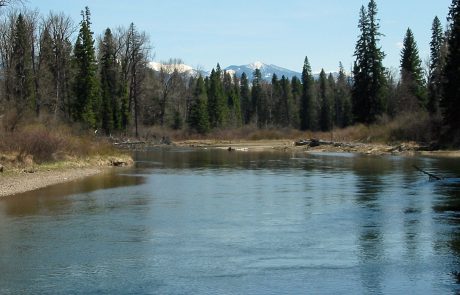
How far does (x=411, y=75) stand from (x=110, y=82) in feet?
162

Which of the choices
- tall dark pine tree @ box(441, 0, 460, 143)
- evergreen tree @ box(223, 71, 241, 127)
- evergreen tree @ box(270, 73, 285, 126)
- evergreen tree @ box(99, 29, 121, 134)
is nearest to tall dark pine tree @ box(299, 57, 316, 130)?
evergreen tree @ box(270, 73, 285, 126)

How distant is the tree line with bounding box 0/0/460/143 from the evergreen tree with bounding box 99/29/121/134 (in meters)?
0.16

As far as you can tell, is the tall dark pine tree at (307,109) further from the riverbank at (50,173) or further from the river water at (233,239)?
the river water at (233,239)

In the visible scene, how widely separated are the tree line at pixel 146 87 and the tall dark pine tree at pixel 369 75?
15cm

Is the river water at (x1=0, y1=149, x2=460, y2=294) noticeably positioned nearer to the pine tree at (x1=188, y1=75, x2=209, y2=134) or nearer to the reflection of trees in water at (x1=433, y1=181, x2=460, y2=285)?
the reflection of trees in water at (x1=433, y1=181, x2=460, y2=285)

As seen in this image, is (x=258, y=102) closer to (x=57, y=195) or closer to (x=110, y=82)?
(x=110, y=82)

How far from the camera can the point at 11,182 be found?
1273 inches

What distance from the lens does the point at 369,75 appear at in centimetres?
8825

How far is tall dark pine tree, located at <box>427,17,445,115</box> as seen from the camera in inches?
2936

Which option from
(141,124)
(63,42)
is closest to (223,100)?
(141,124)

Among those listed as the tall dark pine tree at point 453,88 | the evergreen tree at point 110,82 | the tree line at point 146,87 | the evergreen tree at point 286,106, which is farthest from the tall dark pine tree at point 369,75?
the evergreen tree at point 286,106

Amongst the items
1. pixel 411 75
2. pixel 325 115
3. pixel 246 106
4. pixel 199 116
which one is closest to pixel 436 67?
pixel 411 75

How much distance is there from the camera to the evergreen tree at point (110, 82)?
94.8 metres

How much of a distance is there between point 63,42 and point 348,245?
6928cm
